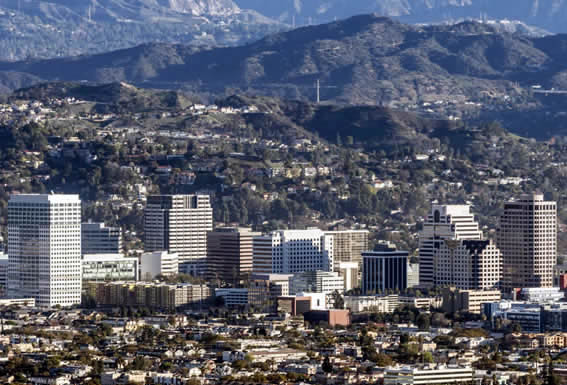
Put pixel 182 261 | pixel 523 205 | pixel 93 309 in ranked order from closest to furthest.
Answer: pixel 93 309, pixel 523 205, pixel 182 261

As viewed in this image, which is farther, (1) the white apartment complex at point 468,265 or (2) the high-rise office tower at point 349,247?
(2) the high-rise office tower at point 349,247

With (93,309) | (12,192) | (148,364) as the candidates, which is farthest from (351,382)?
(12,192)

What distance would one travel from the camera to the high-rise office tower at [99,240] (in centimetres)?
16138

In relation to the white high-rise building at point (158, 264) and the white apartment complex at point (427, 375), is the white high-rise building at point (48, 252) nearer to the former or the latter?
the white high-rise building at point (158, 264)

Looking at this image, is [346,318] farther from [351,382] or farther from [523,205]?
[351,382]

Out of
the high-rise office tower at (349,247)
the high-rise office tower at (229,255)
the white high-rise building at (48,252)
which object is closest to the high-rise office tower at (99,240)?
the high-rise office tower at (229,255)

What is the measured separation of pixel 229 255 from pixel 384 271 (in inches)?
545

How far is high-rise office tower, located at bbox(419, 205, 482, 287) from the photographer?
146m

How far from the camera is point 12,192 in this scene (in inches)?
7564

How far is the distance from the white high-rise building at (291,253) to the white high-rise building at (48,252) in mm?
14275

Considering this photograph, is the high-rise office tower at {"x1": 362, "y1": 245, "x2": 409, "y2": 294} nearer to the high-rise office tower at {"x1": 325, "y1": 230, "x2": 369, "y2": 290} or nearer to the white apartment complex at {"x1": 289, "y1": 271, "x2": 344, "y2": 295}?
the white apartment complex at {"x1": 289, "y1": 271, "x2": 344, "y2": 295}

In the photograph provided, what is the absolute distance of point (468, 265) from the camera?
144125mm

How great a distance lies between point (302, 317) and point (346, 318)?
2.30m

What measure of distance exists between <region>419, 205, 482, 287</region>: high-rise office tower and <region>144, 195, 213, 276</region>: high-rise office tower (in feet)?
59.1
